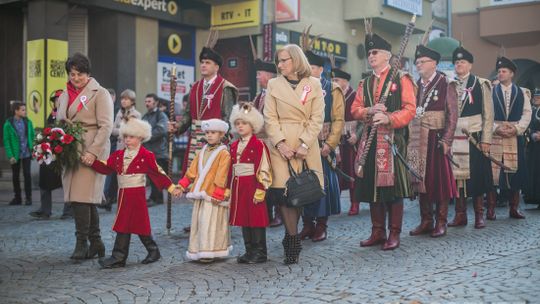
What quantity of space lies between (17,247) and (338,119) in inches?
145

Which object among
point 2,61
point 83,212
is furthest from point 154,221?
point 2,61

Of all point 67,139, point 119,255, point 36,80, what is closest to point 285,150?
point 119,255

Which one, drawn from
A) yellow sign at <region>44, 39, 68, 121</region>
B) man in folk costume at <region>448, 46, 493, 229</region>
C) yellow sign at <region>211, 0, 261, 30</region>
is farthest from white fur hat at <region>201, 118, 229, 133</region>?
yellow sign at <region>211, 0, 261, 30</region>

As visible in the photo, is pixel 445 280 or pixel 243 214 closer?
Result: pixel 445 280

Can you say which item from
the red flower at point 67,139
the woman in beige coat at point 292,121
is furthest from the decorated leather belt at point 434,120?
the red flower at point 67,139

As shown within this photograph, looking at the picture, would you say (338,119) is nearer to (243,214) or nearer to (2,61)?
(243,214)

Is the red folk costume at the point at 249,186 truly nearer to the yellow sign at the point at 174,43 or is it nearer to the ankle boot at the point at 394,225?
the ankle boot at the point at 394,225

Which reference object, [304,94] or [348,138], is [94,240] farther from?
[348,138]

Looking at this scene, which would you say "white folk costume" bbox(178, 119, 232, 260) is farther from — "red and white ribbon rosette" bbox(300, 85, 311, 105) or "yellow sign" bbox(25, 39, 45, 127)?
"yellow sign" bbox(25, 39, 45, 127)

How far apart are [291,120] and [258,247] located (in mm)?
1195

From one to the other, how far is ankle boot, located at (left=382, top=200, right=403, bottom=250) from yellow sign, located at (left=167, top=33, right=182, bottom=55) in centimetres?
1252

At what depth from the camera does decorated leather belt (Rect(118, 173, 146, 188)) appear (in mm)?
6348

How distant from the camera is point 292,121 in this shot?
639cm

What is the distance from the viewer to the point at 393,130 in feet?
23.3
